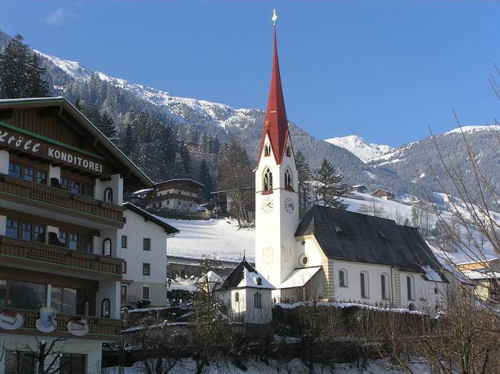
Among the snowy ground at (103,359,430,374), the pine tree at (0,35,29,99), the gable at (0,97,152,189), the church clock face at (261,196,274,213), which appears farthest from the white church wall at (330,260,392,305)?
the pine tree at (0,35,29,99)

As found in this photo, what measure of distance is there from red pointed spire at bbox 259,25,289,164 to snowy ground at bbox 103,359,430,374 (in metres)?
27.1

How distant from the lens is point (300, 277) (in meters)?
73.2

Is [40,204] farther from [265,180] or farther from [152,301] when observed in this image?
[265,180]

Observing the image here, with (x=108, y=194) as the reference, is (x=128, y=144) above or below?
above

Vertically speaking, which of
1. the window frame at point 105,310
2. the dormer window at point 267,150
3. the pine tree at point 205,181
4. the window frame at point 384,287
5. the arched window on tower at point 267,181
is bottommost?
the window frame at point 105,310

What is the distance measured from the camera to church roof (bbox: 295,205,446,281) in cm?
7581

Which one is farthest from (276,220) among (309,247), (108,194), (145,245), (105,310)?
(105,310)

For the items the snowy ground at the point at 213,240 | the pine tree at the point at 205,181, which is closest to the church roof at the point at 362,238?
the snowy ground at the point at 213,240

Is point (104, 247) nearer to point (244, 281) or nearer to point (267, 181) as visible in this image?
point (244, 281)

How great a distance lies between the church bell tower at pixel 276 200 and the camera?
248ft

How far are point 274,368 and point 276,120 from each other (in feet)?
110

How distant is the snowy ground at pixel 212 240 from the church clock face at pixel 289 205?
585 inches

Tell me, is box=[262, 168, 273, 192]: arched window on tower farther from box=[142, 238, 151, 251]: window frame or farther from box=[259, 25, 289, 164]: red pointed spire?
box=[142, 238, 151, 251]: window frame

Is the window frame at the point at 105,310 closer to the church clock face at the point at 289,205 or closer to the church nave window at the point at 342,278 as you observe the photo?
the church nave window at the point at 342,278
